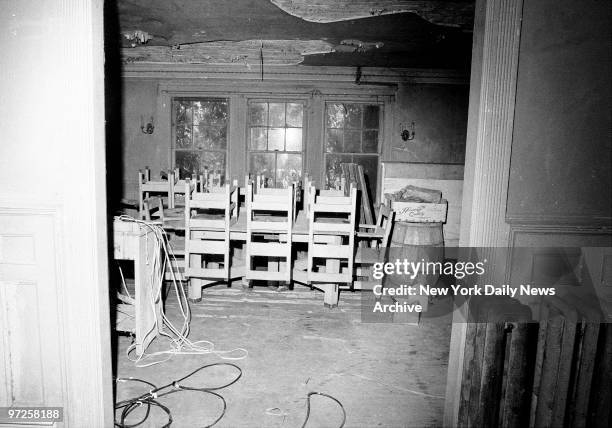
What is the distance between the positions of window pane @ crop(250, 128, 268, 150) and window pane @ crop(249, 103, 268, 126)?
0.13 metres

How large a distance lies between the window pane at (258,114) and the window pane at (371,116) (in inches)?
71.0

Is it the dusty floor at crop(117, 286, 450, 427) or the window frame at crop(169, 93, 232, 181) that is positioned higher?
the window frame at crop(169, 93, 232, 181)

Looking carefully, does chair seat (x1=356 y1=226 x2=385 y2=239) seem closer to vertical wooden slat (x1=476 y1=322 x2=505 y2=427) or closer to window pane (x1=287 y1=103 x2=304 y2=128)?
vertical wooden slat (x1=476 y1=322 x2=505 y2=427)

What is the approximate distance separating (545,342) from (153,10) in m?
5.05

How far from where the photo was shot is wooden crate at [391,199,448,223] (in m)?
4.58

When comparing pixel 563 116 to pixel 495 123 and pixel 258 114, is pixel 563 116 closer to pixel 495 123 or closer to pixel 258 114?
pixel 495 123

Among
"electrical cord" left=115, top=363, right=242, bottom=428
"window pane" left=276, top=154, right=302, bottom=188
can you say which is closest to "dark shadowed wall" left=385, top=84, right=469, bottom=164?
"window pane" left=276, top=154, right=302, bottom=188

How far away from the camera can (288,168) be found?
7.05 m

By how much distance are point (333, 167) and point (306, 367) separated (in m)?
4.56

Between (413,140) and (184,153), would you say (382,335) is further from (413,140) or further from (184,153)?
(184,153)

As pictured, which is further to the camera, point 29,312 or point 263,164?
point 263,164

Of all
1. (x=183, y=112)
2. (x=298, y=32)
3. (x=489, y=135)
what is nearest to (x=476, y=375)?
(x=489, y=135)

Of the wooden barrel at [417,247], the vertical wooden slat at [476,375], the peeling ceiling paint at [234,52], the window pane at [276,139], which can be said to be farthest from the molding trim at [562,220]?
the window pane at [276,139]

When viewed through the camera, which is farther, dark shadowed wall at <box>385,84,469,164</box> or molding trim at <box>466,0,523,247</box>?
dark shadowed wall at <box>385,84,469,164</box>
